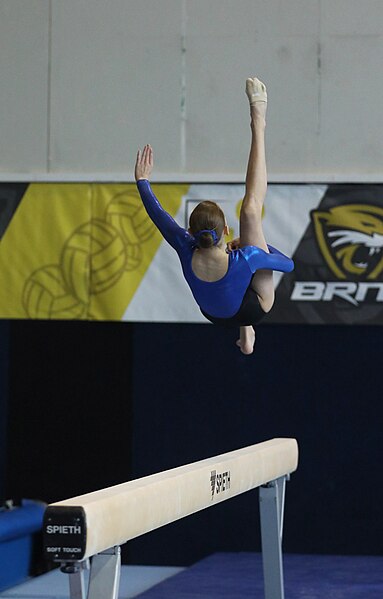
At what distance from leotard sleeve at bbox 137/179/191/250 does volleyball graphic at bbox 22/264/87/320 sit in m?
3.27

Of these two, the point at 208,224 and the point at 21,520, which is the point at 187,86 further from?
the point at 208,224

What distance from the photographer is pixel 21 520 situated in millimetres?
7641

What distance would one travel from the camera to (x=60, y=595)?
709 cm

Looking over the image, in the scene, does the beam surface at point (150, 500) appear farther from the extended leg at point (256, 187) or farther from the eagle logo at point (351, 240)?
the eagle logo at point (351, 240)

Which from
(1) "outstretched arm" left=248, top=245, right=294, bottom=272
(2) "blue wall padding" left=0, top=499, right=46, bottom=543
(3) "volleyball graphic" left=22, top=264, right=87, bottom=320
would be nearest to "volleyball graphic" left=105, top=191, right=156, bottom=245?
(3) "volleyball graphic" left=22, top=264, right=87, bottom=320

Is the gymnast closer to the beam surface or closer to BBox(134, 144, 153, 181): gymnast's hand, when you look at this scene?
BBox(134, 144, 153, 181): gymnast's hand

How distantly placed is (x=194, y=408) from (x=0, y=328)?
1.69m

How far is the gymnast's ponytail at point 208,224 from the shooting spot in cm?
496

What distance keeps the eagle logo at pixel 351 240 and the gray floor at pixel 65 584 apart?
264 cm

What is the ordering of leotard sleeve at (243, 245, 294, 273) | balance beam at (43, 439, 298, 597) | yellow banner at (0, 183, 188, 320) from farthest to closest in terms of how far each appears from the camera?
1. yellow banner at (0, 183, 188, 320)
2. leotard sleeve at (243, 245, 294, 273)
3. balance beam at (43, 439, 298, 597)

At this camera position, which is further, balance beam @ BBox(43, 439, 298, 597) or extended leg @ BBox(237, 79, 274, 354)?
extended leg @ BBox(237, 79, 274, 354)

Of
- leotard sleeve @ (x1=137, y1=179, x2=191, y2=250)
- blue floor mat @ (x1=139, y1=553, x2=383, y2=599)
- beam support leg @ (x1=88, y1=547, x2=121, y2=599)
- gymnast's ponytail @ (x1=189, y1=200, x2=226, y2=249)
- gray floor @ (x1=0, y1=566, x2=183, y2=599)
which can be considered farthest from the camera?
gray floor @ (x1=0, y1=566, x2=183, y2=599)

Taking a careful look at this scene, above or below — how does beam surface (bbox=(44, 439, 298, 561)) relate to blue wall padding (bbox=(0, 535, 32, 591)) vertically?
above

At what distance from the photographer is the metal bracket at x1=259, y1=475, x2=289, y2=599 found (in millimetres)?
5758
